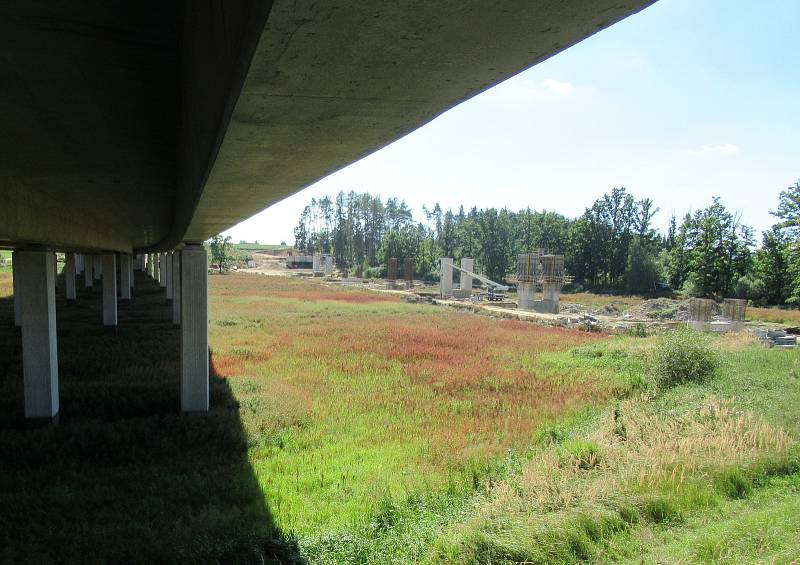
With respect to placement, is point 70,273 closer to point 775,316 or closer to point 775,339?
point 775,339

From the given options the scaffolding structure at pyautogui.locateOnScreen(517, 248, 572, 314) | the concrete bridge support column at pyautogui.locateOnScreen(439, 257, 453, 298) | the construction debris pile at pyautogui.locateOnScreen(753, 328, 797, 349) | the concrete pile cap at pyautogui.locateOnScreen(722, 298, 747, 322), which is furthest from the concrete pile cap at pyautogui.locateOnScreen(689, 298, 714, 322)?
the concrete bridge support column at pyautogui.locateOnScreen(439, 257, 453, 298)

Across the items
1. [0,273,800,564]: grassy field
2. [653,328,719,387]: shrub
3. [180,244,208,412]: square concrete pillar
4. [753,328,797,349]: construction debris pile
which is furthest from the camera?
[753,328,797,349]: construction debris pile

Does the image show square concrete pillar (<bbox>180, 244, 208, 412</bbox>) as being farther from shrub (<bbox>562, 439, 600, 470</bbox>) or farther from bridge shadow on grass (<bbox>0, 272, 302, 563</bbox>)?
shrub (<bbox>562, 439, 600, 470</bbox>)

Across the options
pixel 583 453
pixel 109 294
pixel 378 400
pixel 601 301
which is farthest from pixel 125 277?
pixel 601 301

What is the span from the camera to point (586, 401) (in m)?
17.9

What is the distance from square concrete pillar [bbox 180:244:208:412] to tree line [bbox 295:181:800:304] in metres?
44.3

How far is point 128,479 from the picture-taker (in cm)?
1099

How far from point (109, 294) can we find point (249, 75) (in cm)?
3080

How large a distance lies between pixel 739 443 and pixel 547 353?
17.2 m

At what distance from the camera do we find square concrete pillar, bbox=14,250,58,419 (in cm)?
1460

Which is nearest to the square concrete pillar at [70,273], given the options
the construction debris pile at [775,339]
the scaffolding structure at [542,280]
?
the scaffolding structure at [542,280]

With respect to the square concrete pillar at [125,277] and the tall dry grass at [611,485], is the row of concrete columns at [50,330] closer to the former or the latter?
the tall dry grass at [611,485]

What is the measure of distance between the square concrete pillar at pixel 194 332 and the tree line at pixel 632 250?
145ft

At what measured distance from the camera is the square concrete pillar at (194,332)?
16.1m
